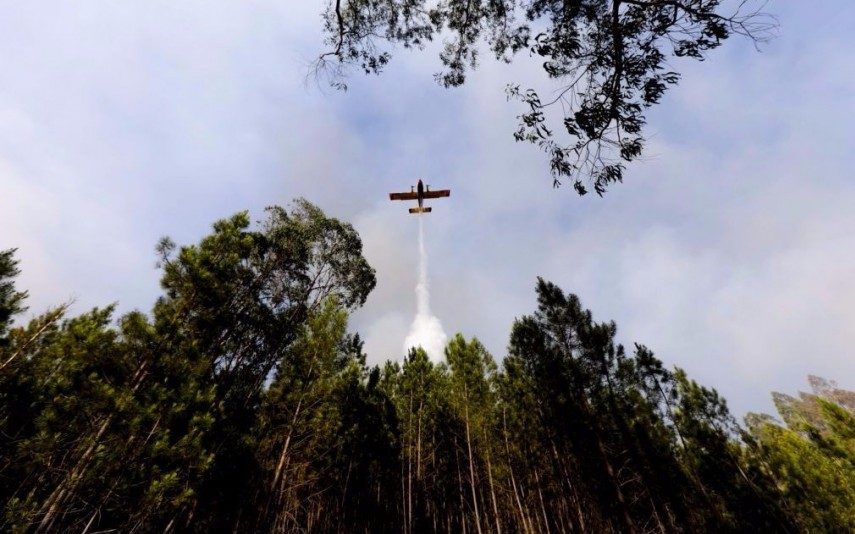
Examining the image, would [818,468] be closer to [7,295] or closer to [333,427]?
[333,427]

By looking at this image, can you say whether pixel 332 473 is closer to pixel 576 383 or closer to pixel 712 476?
pixel 576 383

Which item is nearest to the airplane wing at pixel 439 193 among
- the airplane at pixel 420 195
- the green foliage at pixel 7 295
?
the airplane at pixel 420 195

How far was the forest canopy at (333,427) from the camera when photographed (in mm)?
9195

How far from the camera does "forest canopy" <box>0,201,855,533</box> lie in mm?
9195

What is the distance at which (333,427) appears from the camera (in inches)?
Result: 625

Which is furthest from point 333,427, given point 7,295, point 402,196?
point 402,196

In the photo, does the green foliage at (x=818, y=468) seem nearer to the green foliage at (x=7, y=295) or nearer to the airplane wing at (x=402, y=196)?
the airplane wing at (x=402, y=196)

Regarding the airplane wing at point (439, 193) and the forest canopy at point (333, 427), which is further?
the airplane wing at point (439, 193)

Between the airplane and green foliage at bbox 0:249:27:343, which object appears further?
the airplane

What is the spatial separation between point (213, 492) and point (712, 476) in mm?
23658

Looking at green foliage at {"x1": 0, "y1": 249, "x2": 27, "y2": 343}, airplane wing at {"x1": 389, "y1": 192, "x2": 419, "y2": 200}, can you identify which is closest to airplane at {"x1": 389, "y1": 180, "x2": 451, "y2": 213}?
airplane wing at {"x1": 389, "y1": 192, "x2": 419, "y2": 200}

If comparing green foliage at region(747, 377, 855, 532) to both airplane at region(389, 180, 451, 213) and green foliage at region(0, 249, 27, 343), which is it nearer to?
airplane at region(389, 180, 451, 213)

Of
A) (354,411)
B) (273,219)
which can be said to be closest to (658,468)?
(354,411)

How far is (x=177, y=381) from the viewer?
10719 mm
